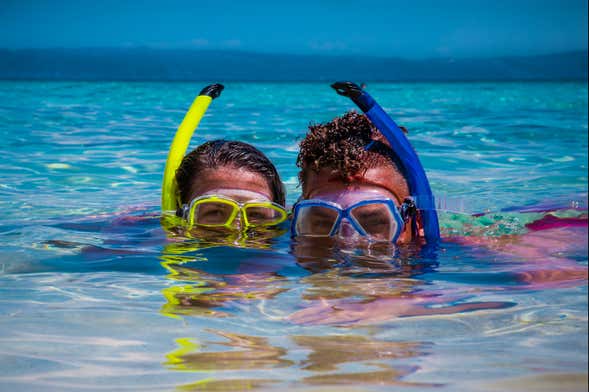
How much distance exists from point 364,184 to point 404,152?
266 millimetres

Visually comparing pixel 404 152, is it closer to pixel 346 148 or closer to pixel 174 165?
pixel 346 148

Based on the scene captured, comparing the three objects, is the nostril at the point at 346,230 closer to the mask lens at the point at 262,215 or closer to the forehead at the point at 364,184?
the forehead at the point at 364,184

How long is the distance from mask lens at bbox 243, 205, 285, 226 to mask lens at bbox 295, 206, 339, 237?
387 millimetres

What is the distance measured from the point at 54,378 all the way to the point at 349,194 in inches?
76.0

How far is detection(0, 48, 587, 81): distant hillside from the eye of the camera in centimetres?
5294

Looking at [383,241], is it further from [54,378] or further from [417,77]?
[417,77]

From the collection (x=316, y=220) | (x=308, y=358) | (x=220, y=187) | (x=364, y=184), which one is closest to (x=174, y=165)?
(x=220, y=187)

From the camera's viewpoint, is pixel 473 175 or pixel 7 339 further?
pixel 473 175

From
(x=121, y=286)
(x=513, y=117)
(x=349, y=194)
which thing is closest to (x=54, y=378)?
(x=121, y=286)

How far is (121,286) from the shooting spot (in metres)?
2.86

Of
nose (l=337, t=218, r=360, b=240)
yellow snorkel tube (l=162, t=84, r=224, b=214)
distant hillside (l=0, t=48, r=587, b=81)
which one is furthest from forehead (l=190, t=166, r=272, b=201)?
distant hillside (l=0, t=48, r=587, b=81)

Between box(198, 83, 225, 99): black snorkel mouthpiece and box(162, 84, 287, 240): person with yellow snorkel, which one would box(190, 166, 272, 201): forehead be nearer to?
box(162, 84, 287, 240): person with yellow snorkel

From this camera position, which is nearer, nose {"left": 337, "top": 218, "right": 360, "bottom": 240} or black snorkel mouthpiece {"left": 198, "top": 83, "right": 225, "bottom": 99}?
nose {"left": 337, "top": 218, "right": 360, "bottom": 240}

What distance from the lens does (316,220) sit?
11.5ft
